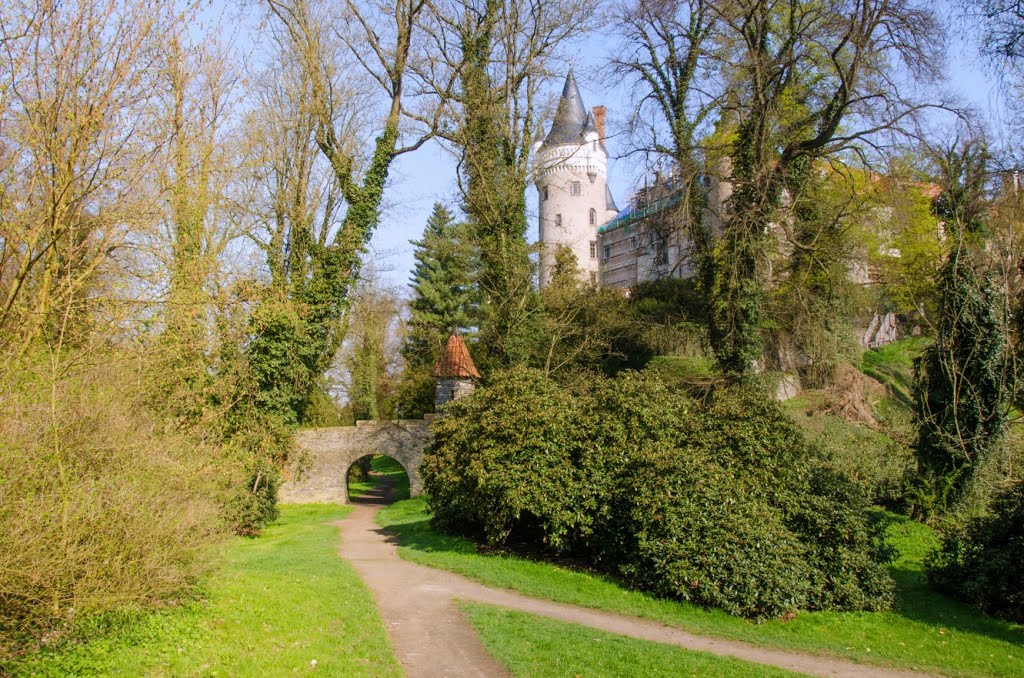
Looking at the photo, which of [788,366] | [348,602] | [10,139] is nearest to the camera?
[10,139]

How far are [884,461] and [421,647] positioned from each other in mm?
12113

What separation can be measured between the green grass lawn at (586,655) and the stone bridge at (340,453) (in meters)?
17.5

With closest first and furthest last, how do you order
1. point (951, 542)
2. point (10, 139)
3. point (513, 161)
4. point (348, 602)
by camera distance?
point (10, 139), point (348, 602), point (951, 542), point (513, 161)

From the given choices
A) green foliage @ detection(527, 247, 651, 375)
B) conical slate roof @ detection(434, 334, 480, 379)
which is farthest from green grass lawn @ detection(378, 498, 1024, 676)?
conical slate roof @ detection(434, 334, 480, 379)

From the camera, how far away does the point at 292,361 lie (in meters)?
22.5

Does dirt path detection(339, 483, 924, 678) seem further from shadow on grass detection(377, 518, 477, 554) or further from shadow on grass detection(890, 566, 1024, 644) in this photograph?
shadow on grass detection(890, 566, 1024, 644)

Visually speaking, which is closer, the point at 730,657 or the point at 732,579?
the point at 730,657

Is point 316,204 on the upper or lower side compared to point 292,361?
upper

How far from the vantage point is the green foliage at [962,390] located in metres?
13.7

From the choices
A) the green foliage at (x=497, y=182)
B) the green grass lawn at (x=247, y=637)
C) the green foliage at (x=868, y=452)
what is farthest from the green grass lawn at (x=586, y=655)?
the green foliage at (x=497, y=182)

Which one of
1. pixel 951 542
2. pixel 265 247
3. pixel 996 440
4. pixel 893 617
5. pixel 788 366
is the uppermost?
pixel 265 247

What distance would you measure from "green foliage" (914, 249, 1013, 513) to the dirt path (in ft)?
24.1

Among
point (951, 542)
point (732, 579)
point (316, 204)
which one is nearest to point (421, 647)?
point (732, 579)

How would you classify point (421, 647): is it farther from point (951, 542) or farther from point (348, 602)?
point (951, 542)
